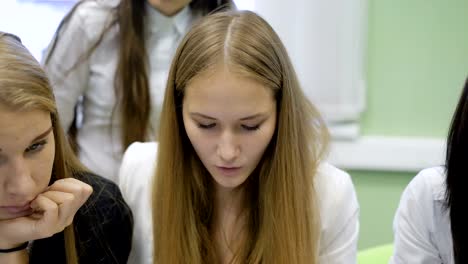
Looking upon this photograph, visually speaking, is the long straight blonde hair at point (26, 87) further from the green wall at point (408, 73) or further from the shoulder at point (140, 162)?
the green wall at point (408, 73)

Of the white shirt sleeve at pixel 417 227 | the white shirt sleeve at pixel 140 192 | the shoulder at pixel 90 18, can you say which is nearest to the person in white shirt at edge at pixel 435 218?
the white shirt sleeve at pixel 417 227

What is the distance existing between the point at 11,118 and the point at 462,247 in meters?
0.94

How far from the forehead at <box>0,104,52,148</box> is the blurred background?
142 cm

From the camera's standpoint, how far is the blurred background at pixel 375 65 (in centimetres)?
247

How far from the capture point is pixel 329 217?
4.63 ft

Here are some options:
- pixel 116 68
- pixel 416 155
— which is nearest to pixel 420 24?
pixel 416 155

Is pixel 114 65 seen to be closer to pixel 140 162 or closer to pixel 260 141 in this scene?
pixel 140 162

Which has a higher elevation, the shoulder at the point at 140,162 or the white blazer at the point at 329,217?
the shoulder at the point at 140,162

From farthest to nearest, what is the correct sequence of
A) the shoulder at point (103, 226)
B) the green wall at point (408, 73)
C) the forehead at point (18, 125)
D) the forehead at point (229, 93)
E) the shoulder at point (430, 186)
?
the green wall at point (408, 73)
the shoulder at point (430, 186)
the shoulder at point (103, 226)
the forehead at point (229, 93)
the forehead at point (18, 125)

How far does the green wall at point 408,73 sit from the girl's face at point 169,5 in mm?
911

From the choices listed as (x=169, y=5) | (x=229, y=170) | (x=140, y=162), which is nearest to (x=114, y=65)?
(x=169, y=5)

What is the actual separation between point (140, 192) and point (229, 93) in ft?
1.35

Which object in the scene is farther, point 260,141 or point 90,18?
point 90,18

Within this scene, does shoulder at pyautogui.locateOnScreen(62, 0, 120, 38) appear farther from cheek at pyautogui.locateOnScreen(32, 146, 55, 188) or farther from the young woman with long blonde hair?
cheek at pyautogui.locateOnScreen(32, 146, 55, 188)
